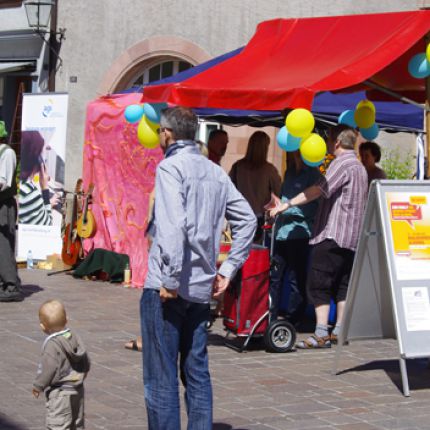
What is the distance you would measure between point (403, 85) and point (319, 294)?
2026mm

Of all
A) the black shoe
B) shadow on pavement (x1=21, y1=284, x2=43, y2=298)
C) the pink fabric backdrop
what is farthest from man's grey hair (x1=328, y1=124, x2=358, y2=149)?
shadow on pavement (x1=21, y1=284, x2=43, y2=298)

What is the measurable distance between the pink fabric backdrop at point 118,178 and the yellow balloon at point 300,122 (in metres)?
4.31

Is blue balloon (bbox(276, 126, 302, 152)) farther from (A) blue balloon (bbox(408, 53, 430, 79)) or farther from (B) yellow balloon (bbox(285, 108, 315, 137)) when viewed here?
(A) blue balloon (bbox(408, 53, 430, 79))

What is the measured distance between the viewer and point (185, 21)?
690 inches

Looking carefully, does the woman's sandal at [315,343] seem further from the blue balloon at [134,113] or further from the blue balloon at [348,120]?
the blue balloon at [134,113]

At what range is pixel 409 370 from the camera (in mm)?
8617

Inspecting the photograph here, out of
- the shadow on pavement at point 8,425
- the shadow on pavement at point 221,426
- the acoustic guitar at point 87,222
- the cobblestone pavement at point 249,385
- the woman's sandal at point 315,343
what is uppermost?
the acoustic guitar at point 87,222

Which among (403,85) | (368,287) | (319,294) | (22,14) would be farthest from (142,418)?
(22,14)

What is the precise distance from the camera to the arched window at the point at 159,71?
18.2 m

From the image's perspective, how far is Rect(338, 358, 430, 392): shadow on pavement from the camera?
8099 millimetres

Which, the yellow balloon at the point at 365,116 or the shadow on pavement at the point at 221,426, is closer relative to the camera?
the shadow on pavement at the point at 221,426

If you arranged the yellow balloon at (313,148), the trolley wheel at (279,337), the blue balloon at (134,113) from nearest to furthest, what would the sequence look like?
the yellow balloon at (313,148) → the trolley wheel at (279,337) → the blue balloon at (134,113)

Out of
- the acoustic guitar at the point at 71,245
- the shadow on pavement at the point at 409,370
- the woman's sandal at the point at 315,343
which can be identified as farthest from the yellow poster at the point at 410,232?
the acoustic guitar at the point at 71,245

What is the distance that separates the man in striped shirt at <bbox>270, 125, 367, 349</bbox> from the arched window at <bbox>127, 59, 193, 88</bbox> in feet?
29.5
